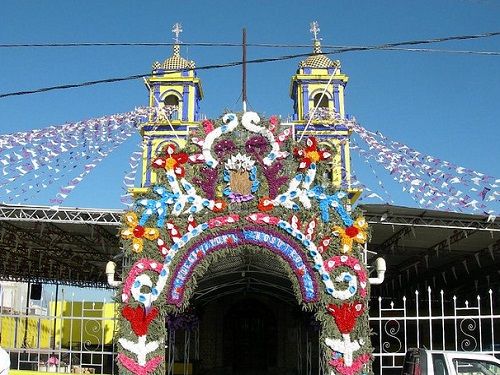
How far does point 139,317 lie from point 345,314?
3616 millimetres

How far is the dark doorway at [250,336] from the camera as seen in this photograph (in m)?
20.5

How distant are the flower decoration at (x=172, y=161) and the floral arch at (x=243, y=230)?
→ 2cm

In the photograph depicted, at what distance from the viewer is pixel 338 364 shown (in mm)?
10602

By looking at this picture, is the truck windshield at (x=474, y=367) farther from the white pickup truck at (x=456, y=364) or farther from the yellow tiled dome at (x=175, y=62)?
the yellow tiled dome at (x=175, y=62)

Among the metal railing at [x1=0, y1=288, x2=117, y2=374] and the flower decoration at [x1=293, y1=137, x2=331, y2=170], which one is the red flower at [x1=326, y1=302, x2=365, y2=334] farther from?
the metal railing at [x1=0, y1=288, x2=117, y2=374]

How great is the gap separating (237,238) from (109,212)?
2.73m

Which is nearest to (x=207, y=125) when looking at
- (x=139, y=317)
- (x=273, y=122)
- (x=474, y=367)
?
(x=273, y=122)

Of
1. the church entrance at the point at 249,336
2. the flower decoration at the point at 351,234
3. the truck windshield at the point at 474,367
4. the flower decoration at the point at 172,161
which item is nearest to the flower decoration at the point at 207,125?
the flower decoration at the point at 172,161

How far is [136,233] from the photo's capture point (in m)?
11.1

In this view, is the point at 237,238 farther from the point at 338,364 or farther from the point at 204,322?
the point at 204,322

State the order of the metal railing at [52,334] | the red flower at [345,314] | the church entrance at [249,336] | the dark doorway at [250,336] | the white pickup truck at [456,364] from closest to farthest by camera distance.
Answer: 1. the white pickup truck at [456,364]
2. the red flower at [345,314]
3. the metal railing at [52,334]
4. the church entrance at [249,336]
5. the dark doorway at [250,336]

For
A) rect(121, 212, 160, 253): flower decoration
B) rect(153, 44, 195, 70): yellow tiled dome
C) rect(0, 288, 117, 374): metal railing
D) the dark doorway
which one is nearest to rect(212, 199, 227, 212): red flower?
rect(121, 212, 160, 253): flower decoration


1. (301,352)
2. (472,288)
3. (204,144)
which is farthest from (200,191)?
(472,288)

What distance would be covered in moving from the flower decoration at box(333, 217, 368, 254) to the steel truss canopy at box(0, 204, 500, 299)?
853 mm
